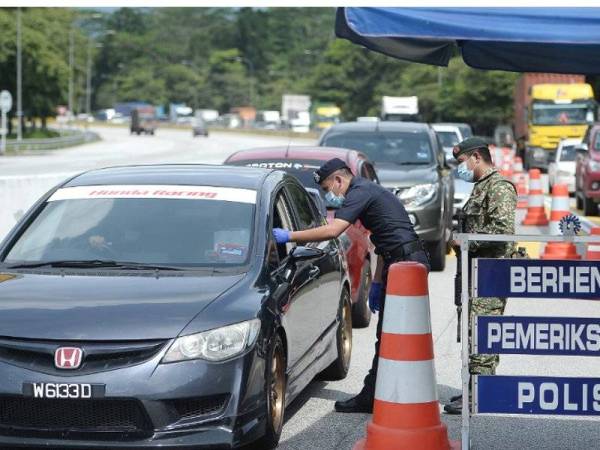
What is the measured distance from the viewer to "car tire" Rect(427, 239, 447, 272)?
53.3 feet

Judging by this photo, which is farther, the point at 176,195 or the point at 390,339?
the point at 176,195

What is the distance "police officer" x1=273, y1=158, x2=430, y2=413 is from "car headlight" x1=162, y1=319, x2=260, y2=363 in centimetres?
135

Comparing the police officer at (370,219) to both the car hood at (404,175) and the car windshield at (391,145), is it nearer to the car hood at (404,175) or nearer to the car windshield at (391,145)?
the car hood at (404,175)

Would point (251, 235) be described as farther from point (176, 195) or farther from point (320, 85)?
A: point (320, 85)

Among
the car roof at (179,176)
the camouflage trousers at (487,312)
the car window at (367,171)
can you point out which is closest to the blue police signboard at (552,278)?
the camouflage trousers at (487,312)

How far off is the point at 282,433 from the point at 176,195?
152 cm

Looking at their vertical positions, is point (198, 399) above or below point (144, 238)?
below

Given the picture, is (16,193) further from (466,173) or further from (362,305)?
(466,173)

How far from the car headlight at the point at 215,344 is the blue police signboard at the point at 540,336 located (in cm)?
112

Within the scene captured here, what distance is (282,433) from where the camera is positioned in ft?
23.9

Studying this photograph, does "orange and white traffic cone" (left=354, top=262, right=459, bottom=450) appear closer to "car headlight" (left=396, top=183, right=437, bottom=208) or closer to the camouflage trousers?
the camouflage trousers

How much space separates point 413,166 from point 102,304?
10.5m
